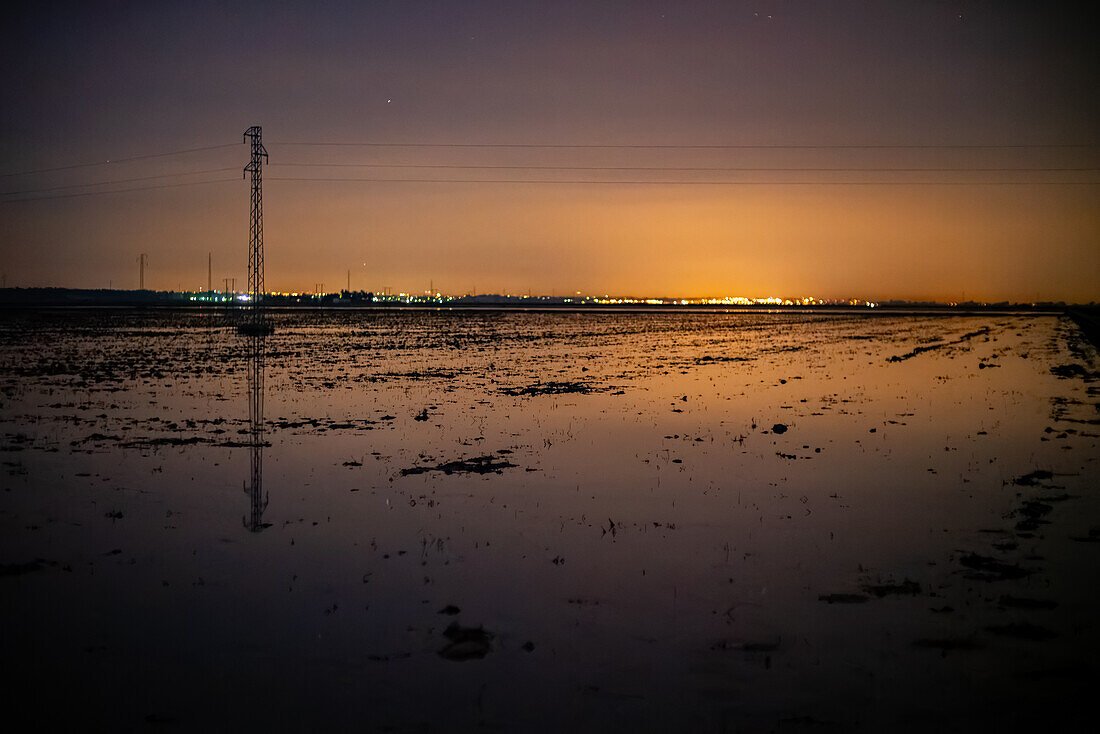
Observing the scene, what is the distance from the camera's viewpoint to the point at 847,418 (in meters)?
22.4

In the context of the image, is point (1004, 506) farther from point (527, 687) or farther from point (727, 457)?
point (527, 687)

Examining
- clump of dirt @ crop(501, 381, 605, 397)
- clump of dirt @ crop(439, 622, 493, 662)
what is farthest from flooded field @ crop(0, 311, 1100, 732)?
clump of dirt @ crop(501, 381, 605, 397)

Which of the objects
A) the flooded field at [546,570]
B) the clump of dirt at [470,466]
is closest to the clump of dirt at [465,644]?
the flooded field at [546,570]

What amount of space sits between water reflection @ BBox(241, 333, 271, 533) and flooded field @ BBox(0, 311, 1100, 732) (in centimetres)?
11

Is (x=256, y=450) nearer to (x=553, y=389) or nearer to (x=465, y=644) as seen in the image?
(x=465, y=644)

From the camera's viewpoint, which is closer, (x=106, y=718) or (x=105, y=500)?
(x=106, y=718)

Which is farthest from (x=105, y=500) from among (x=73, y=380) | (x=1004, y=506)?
(x=73, y=380)

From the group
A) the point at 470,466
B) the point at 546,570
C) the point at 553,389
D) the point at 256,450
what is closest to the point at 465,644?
the point at 546,570

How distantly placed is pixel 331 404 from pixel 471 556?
616 inches

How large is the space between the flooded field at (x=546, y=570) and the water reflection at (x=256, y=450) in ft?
0.37

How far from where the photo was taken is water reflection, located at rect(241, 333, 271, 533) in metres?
11.5

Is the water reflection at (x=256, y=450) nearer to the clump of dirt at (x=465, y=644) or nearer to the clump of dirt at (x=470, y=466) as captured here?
the clump of dirt at (x=470, y=466)

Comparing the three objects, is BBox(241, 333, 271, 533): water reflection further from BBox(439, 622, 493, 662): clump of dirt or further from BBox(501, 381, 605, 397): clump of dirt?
BBox(501, 381, 605, 397): clump of dirt

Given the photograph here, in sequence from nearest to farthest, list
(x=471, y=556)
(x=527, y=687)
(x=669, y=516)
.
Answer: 1. (x=527, y=687)
2. (x=471, y=556)
3. (x=669, y=516)
